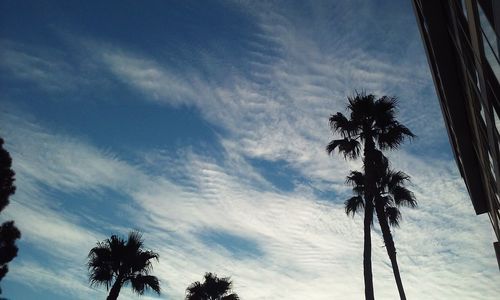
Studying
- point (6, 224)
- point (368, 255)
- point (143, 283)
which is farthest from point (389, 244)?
point (6, 224)

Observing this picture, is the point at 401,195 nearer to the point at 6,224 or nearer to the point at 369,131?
the point at 369,131

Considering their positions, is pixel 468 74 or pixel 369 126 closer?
pixel 468 74

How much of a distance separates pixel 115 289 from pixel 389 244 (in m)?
12.6

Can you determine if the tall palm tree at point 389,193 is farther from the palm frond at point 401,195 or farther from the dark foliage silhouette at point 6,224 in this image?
the dark foliage silhouette at point 6,224

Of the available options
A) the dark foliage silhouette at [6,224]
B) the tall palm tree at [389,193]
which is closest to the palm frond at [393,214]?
the tall palm tree at [389,193]

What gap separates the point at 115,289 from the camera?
16875 millimetres

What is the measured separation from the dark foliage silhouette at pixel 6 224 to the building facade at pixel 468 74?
2878cm

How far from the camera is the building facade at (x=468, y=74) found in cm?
493

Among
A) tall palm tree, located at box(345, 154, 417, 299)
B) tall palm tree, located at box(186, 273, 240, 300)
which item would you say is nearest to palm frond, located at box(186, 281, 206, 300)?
tall palm tree, located at box(186, 273, 240, 300)

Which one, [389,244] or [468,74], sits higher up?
[389,244]

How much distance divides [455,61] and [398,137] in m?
9.90

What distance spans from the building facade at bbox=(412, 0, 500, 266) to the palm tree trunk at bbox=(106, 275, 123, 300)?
A: 1491 centimetres

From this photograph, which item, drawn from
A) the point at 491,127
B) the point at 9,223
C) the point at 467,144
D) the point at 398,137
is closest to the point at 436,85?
the point at 467,144

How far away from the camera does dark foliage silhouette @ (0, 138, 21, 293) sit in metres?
26.8
